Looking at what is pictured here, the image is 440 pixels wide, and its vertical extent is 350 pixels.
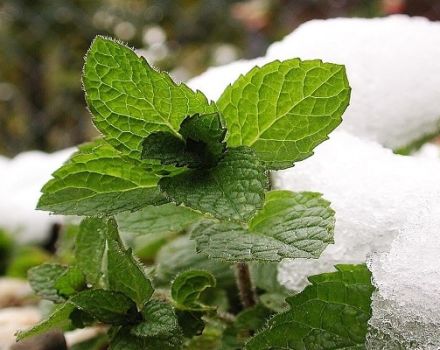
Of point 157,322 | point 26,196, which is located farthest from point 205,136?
point 26,196

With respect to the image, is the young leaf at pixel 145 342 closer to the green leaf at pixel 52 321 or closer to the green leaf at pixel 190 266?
the green leaf at pixel 52 321

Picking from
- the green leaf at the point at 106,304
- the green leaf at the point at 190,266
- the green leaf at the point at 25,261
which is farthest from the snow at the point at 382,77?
the green leaf at the point at 25,261

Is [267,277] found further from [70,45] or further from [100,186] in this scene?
[70,45]

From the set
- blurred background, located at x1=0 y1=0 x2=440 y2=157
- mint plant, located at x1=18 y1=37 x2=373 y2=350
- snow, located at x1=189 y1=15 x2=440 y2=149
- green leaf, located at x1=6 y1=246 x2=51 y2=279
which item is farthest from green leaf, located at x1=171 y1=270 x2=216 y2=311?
blurred background, located at x1=0 y1=0 x2=440 y2=157

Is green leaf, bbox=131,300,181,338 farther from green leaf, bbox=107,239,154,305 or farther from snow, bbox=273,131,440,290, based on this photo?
snow, bbox=273,131,440,290

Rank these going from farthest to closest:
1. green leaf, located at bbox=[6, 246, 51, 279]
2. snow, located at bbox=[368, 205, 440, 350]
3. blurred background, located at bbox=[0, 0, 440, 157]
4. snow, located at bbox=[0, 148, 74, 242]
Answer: blurred background, located at bbox=[0, 0, 440, 157] < snow, located at bbox=[0, 148, 74, 242] < green leaf, located at bbox=[6, 246, 51, 279] < snow, located at bbox=[368, 205, 440, 350]

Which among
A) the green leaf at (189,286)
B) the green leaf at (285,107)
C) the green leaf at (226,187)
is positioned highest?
the green leaf at (285,107)

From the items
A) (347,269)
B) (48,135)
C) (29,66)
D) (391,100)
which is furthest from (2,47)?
(347,269)
